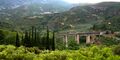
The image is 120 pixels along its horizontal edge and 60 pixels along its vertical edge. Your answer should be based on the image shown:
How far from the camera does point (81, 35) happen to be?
142750mm

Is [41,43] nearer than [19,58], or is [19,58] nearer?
[19,58]

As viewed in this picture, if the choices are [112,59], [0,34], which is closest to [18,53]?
[112,59]

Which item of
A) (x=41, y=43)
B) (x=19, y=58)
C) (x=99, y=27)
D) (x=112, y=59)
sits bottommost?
(x=99, y=27)

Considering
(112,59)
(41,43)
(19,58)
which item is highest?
(112,59)

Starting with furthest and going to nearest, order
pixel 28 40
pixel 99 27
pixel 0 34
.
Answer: pixel 99 27
pixel 0 34
pixel 28 40

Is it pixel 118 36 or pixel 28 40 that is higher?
pixel 28 40

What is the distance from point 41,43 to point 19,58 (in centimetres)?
3585

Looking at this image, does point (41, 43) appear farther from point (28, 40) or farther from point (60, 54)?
point (60, 54)

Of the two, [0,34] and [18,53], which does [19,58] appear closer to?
[18,53]

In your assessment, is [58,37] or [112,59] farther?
[58,37]

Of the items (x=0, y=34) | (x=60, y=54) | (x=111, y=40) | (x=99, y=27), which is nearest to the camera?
(x=60, y=54)

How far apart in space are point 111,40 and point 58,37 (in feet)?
98.0

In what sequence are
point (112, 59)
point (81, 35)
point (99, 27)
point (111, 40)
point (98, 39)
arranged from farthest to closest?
point (99, 27) → point (81, 35) → point (98, 39) → point (111, 40) → point (112, 59)

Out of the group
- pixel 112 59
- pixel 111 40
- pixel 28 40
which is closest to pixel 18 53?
pixel 112 59
